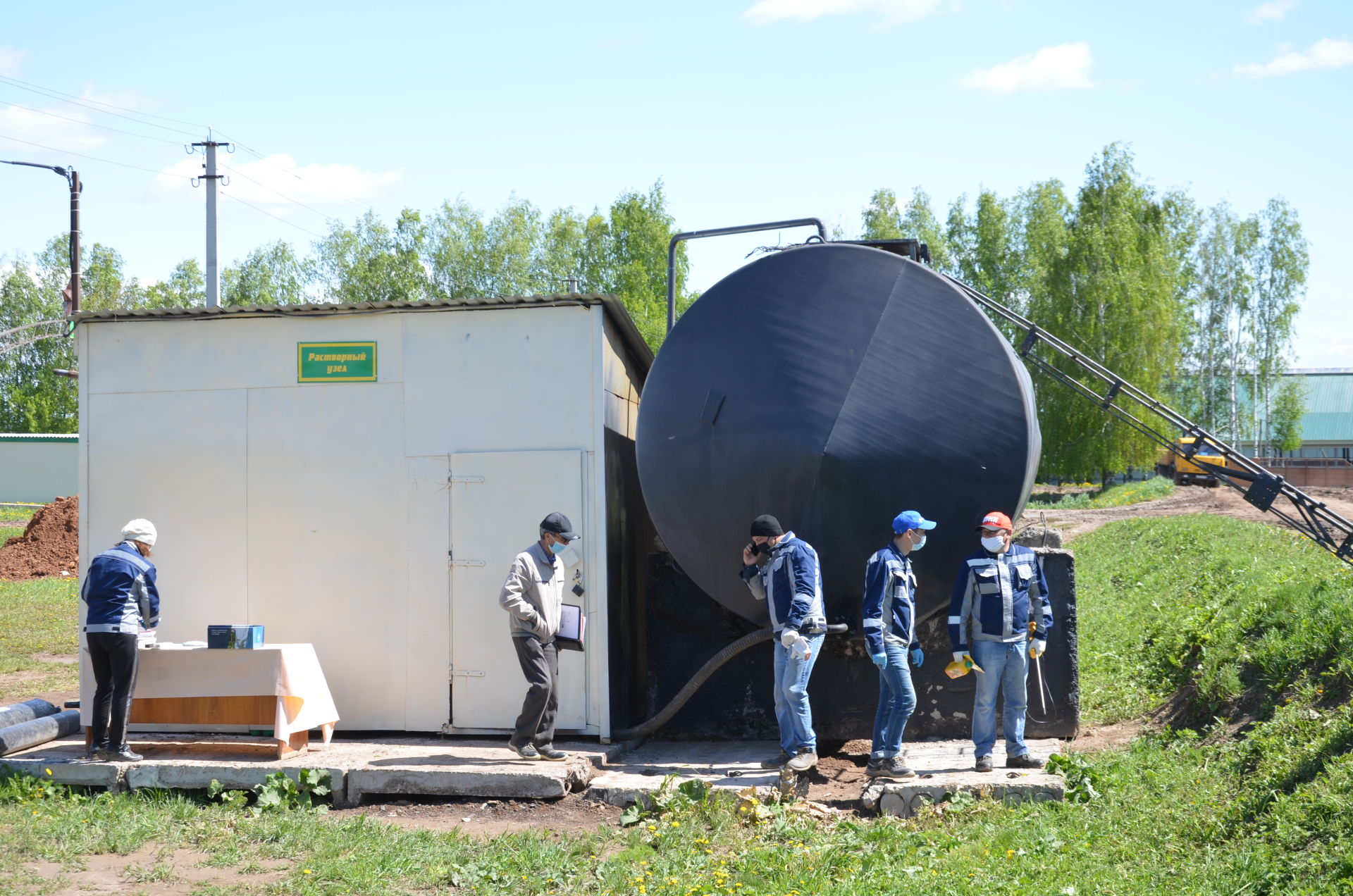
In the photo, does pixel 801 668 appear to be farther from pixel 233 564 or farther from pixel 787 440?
pixel 233 564

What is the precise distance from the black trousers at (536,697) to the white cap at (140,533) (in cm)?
275

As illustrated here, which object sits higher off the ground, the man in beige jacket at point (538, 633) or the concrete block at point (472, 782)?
the man in beige jacket at point (538, 633)

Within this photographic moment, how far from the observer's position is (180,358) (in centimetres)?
871

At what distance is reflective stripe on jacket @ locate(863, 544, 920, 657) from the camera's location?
6.53m

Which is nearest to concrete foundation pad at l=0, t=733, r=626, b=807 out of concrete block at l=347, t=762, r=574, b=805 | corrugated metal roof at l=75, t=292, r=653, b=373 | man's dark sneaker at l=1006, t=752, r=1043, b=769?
concrete block at l=347, t=762, r=574, b=805

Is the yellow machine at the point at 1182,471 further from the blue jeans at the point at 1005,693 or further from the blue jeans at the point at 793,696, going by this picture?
the blue jeans at the point at 793,696

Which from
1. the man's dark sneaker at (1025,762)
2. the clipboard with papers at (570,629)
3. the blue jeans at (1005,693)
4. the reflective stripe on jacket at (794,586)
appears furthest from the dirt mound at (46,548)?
the man's dark sneaker at (1025,762)

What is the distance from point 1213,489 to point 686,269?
2194cm

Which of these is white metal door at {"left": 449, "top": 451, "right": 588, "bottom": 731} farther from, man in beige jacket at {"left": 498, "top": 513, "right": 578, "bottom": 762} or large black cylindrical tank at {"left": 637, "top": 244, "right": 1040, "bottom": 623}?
large black cylindrical tank at {"left": 637, "top": 244, "right": 1040, "bottom": 623}

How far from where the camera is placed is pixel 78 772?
737 cm

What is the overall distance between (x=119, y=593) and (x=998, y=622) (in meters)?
5.88

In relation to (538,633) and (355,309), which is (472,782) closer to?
(538,633)

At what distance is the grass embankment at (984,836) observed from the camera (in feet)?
16.6

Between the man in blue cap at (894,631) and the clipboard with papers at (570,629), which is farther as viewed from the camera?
the clipboard with papers at (570,629)
